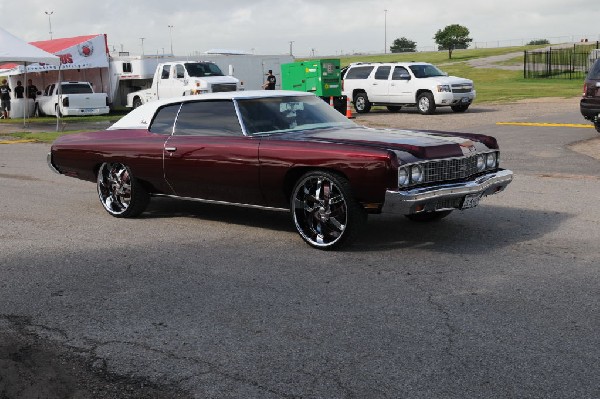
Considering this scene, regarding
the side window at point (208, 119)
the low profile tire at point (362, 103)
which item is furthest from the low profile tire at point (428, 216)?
the low profile tire at point (362, 103)

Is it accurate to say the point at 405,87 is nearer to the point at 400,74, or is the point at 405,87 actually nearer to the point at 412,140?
the point at 400,74

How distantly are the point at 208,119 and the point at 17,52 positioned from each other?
17296 millimetres

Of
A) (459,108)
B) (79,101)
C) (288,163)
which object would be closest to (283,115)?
(288,163)

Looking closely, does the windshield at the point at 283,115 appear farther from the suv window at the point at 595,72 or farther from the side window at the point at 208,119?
the suv window at the point at 595,72

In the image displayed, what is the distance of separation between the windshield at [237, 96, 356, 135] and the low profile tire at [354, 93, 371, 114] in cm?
2106

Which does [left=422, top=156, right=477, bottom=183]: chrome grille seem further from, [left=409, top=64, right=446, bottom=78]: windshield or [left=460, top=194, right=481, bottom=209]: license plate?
[left=409, top=64, right=446, bottom=78]: windshield

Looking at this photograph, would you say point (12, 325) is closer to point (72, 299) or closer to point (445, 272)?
point (72, 299)

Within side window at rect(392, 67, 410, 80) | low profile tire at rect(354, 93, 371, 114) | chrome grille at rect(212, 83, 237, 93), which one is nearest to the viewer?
side window at rect(392, 67, 410, 80)

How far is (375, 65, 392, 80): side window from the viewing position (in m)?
28.1

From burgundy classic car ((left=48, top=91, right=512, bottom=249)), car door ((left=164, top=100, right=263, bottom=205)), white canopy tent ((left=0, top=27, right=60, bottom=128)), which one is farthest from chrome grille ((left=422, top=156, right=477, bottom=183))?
white canopy tent ((left=0, top=27, right=60, bottom=128))

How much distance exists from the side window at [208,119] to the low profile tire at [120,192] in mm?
872

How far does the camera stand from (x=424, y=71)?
2739 cm

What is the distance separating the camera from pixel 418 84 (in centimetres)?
2688

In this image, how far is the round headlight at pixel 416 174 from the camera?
637 cm
